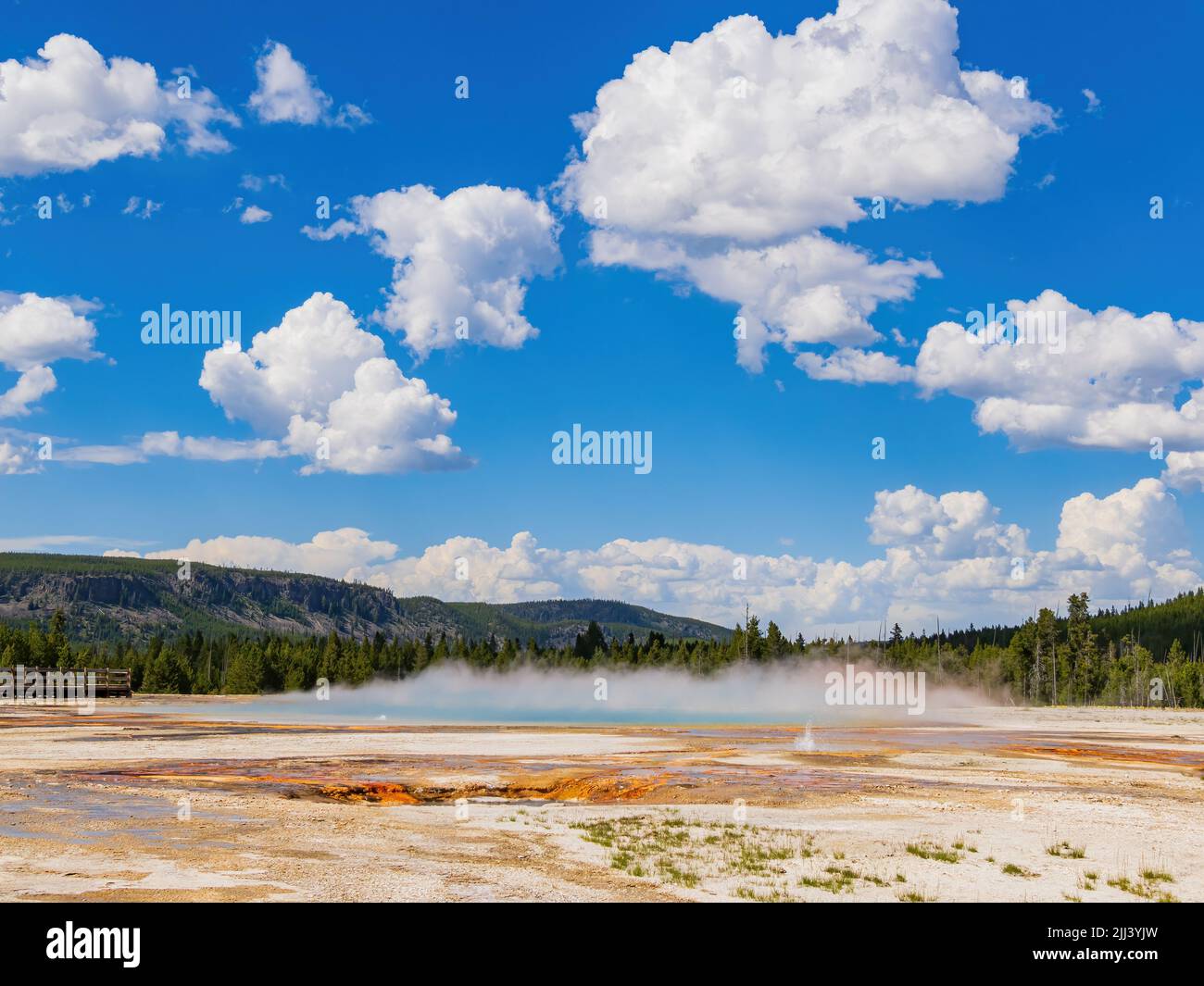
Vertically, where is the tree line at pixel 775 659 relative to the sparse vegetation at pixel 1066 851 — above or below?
below

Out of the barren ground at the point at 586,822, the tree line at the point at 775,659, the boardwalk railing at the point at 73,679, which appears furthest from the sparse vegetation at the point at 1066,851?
the tree line at the point at 775,659

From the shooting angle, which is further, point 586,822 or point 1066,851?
point 586,822

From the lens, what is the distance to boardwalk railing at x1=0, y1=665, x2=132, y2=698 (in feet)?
388

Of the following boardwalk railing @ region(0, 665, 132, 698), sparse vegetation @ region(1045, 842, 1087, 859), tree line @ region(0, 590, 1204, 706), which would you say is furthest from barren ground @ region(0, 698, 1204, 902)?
tree line @ region(0, 590, 1204, 706)

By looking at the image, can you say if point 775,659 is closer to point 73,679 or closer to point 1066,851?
point 73,679

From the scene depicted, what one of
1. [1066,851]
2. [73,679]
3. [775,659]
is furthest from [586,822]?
[775,659]

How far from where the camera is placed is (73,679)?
124062 millimetres

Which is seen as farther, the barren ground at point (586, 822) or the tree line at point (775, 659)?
the tree line at point (775, 659)

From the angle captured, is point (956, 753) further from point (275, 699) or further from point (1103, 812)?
point (275, 699)

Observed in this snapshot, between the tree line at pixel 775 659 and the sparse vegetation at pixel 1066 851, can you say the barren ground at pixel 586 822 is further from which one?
the tree line at pixel 775 659

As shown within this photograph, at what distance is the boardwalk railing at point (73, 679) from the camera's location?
11819 centimetres

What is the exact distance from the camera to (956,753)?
5800cm

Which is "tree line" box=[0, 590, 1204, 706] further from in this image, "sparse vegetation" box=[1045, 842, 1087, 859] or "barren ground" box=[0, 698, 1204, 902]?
"sparse vegetation" box=[1045, 842, 1087, 859]
